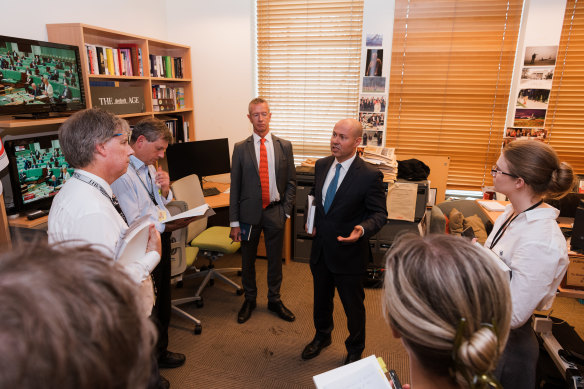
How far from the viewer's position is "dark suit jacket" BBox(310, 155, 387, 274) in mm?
2260

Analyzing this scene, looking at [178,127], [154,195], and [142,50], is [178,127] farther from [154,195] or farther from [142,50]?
[154,195]

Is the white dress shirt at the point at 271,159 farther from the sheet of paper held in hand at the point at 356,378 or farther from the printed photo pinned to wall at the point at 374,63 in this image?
the sheet of paper held in hand at the point at 356,378

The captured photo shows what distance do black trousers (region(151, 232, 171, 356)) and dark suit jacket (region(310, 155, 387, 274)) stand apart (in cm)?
102

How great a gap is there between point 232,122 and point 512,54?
3.18 meters

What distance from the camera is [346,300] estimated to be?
237cm

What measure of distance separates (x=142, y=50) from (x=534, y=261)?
3.55m

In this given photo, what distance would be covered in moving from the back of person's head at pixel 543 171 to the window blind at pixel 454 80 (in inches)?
100

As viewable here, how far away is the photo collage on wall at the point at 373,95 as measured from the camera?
3930 millimetres

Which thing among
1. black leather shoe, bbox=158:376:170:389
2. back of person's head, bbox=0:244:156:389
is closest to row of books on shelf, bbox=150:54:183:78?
black leather shoe, bbox=158:376:170:389

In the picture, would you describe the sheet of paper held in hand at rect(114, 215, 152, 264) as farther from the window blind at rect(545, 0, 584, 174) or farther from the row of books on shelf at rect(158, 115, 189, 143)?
the window blind at rect(545, 0, 584, 174)

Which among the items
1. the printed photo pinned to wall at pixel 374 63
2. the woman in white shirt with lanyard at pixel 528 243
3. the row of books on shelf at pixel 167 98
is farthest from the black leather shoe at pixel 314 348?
the printed photo pinned to wall at pixel 374 63

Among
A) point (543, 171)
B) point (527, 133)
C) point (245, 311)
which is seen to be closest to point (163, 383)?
point (245, 311)

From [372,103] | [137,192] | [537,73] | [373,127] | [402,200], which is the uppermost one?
[537,73]

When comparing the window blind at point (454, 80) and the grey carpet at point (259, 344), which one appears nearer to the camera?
the grey carpet at point (259, 344)
